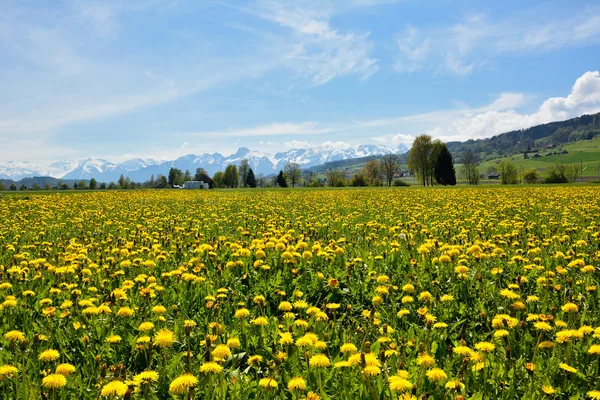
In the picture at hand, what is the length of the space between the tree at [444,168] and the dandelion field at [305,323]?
89.7m

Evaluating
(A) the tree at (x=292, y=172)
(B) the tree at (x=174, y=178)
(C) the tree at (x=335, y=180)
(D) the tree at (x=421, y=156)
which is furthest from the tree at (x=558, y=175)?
(B) the tree at (x=174, y=178)

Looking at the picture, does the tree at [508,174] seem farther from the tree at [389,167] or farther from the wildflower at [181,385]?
the wildflower at [181,385]

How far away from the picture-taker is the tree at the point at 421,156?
9375 cm

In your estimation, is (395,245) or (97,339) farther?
(395,245)

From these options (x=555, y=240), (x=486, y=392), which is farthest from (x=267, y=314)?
(x=555, y=240)

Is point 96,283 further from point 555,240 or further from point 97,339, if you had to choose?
point 555,240

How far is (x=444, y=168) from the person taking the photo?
9269cm

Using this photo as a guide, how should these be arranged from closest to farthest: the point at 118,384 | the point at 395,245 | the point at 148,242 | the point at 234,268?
the point at 118,384
the point at 234,268
the point at 395,245
the point at 148,242

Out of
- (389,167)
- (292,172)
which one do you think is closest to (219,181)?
(292,172)

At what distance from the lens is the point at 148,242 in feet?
26.5

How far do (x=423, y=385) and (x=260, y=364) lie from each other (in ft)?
4.97

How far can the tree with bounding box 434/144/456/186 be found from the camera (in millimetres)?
92419

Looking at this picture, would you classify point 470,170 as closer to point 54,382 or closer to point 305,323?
point 305,323

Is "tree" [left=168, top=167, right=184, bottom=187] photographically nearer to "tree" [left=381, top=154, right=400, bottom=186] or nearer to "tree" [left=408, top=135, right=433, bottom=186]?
"tree" [left=381, top=154, right=400, bottom=186]
